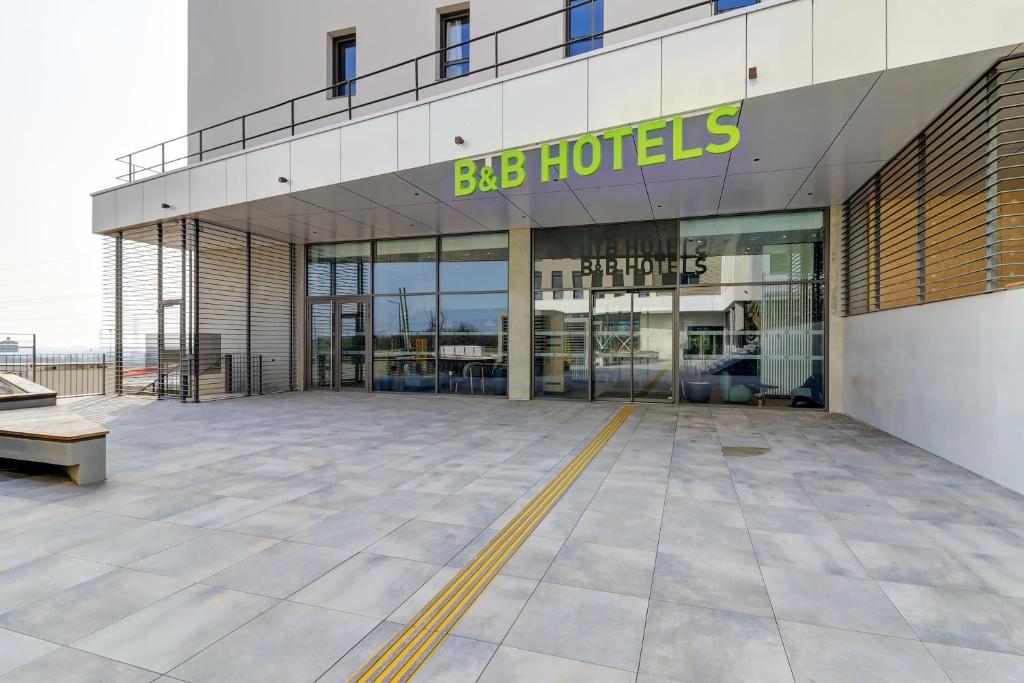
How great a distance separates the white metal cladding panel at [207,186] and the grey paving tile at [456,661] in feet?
38.9

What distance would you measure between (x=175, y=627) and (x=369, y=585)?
1.08 meters

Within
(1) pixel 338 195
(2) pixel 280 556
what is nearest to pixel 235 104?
(1) pixel 338 195

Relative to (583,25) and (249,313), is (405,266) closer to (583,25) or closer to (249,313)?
(249,313)

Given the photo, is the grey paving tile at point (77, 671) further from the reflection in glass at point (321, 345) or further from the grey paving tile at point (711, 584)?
Answer: the reflection in glass at point (321, 345)

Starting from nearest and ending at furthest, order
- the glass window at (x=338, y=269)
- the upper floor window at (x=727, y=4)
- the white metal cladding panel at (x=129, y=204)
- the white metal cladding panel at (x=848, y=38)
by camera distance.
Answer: the white metal cladding panel at (x=848, y=38), the upper floor window at (x=727, y=4), the white metal cladding panel at (x=129, y=204), the glass window at (x=338, y=269)

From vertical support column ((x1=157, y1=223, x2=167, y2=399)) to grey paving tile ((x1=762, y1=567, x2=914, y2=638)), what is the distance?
15.5 meters

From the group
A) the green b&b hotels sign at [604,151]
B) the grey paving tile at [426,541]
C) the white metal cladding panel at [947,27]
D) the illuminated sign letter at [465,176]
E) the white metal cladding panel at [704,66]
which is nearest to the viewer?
the grey paving tile at [426,541]

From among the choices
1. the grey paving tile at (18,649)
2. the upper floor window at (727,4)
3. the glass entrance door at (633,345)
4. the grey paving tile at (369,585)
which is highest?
the upper floor window at (727,4)

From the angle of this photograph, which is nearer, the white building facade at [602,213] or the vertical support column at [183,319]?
the white building facade at [602,213]

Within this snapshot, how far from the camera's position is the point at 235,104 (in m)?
15.3

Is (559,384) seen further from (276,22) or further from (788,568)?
(276,22)

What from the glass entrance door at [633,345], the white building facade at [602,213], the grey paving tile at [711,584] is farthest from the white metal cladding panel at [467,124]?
the grey paving tile at [711,584]

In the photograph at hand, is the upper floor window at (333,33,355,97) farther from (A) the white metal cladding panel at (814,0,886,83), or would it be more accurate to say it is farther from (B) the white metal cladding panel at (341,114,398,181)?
(A) the white metal cladding panel at (814,0,886,83)

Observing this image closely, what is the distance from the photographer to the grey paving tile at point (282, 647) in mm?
2467
